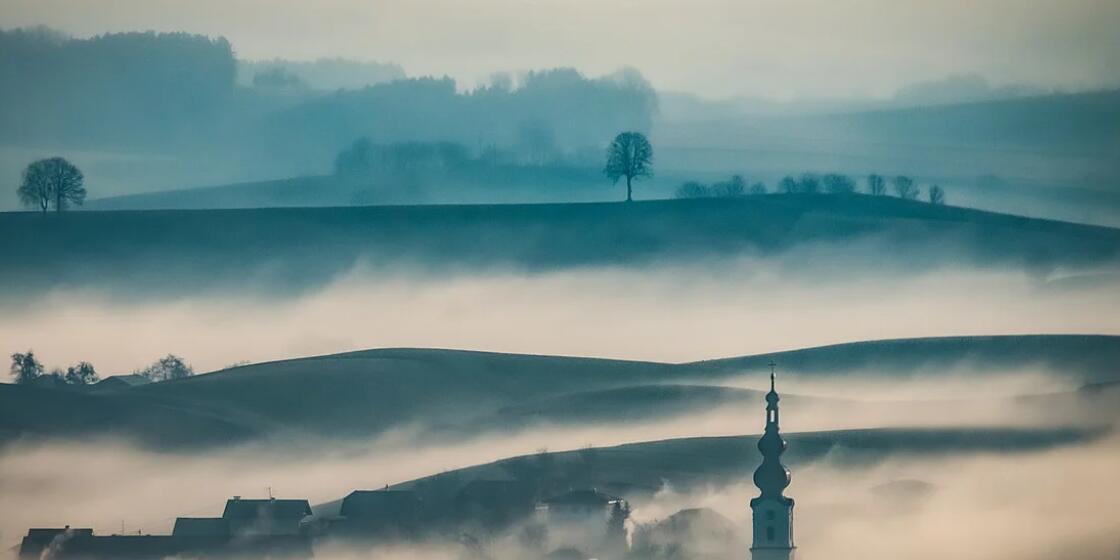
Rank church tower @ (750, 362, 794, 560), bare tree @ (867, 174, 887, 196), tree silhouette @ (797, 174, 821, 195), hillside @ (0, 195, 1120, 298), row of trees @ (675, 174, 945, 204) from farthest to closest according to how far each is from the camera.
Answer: tree silhouette @ (797, 174, 821, 195), bare tree @ (867, 174, 887, 196), row of trees @ (675, 174, 945, 204), hillside @ (0, 195, 1120, 298), church tower @ (750, 362, 794, 560)

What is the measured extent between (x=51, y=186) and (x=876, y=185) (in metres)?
43.9

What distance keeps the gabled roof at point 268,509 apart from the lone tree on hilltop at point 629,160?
4706 centimetres

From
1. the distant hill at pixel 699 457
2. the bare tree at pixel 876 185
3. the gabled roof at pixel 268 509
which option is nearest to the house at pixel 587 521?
the distant hill at pixel 699 457

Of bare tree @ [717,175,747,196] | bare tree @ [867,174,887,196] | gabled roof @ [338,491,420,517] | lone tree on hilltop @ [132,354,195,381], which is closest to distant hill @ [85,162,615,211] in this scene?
bare tree @ [717,175,747,196]

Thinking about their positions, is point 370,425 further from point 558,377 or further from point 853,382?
point 853,382

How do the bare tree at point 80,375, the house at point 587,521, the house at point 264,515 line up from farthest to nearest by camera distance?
the bare tree at point 80,375, the house at point 264,515, the house at point 587,521

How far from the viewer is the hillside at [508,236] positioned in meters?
168

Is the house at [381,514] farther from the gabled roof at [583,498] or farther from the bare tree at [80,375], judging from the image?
the bare tree at [80,375]

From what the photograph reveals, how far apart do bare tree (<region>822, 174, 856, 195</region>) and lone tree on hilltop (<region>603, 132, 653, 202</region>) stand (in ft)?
31.3

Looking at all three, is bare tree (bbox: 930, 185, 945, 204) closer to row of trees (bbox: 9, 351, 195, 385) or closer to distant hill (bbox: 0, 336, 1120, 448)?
distant hill (bbox: 0, 336, 1120, 448)

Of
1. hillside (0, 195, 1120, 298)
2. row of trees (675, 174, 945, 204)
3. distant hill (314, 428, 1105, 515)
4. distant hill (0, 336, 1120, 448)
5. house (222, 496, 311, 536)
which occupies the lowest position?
house (222, 496, 311, 536)

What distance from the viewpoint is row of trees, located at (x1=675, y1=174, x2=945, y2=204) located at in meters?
173

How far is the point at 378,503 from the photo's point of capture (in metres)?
125

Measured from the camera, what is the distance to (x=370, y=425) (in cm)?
15000
